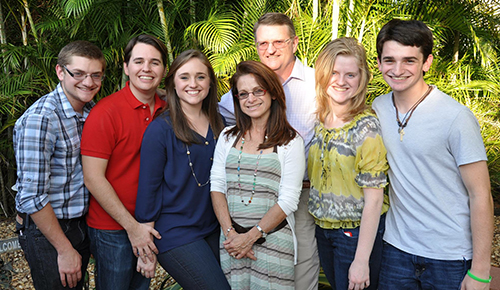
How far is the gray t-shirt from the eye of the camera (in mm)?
1696

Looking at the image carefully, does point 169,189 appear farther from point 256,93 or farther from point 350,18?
point 350,18

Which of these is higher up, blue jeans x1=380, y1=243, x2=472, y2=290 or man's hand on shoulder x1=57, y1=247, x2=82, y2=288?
blue jeans x1=380, y1=243, x2=472, y2=290

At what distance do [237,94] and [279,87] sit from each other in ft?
0.76

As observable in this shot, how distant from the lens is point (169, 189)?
2.09 metres

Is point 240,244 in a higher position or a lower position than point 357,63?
lower

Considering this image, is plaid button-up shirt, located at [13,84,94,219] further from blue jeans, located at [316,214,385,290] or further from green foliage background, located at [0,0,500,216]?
green foliage background, located at [0,0,500,216]

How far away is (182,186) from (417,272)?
3.95 ft

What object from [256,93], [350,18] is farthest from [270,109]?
[350,18]

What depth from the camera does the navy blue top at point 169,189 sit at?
80.4 inches

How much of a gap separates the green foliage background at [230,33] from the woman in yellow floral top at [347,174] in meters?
2.47

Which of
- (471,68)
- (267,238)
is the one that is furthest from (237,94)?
(471,68)

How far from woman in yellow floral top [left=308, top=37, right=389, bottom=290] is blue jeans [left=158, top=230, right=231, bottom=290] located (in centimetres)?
57

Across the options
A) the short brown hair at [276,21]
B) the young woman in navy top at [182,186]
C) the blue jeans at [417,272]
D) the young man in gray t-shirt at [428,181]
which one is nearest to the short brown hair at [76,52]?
the young woman in navy top at [182,186]

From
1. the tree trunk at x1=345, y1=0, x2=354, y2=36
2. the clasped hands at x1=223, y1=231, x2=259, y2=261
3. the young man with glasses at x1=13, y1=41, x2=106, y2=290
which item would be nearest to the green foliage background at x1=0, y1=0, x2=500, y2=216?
the tree trunk at x1=345, y1=0, x2=354, y2=36
